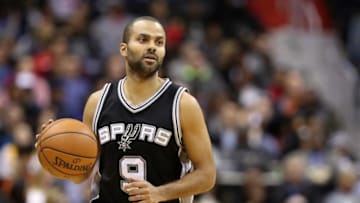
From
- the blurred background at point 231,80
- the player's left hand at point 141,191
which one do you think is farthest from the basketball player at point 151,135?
the blurred background at point 231,80

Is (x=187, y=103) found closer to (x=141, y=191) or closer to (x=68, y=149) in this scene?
(x=141, y=191)

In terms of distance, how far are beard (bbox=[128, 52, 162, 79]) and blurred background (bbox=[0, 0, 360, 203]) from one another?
4157 mm

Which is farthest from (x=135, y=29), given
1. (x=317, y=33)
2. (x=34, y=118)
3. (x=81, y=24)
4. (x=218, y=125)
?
(x=317, y=33)

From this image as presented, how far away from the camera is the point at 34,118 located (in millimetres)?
12164

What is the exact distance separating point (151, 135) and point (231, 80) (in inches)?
331

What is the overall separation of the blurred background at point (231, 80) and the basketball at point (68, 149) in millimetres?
3827

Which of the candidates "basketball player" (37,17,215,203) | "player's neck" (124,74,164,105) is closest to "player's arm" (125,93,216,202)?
"basketball player" (37,17,215,203)

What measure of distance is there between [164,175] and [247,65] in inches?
333

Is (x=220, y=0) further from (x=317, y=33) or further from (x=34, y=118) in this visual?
(x=34, y=118)

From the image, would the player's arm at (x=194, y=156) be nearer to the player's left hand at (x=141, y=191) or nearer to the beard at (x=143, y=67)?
the player's left hand at (x=141, y=191)

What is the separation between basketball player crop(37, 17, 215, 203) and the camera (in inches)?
249

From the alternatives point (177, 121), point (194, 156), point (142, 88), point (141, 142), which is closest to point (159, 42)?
point (142, 88)

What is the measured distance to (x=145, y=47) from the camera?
6332 mm

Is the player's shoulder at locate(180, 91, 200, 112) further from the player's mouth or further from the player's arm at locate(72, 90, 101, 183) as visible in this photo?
the player's arm at locate(72, 90, 101, 183)
